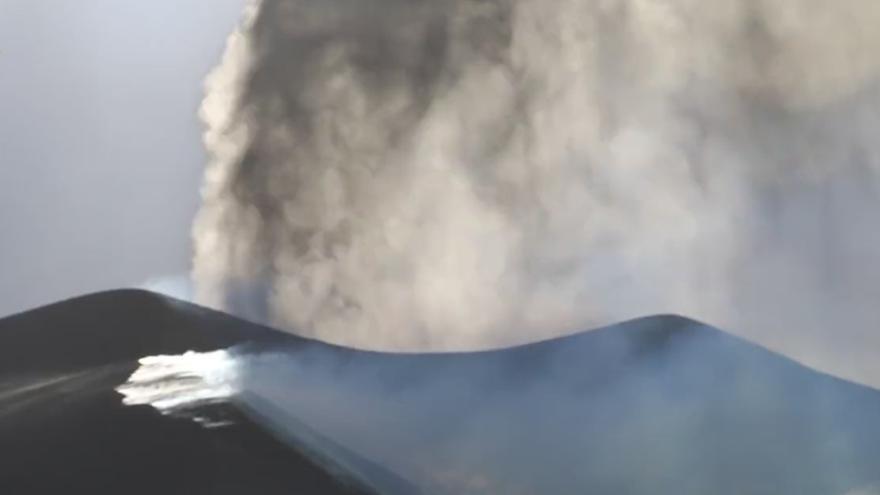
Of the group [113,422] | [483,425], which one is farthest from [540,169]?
[113,422]

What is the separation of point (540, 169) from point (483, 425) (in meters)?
0.43

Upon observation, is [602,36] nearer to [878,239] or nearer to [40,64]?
[878,239]

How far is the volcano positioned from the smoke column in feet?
0.18

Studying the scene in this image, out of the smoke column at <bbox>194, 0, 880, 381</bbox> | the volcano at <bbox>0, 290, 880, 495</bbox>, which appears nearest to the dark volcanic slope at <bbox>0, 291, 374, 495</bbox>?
the volcano at <bbox>0, 290, 880, 495</bbox>

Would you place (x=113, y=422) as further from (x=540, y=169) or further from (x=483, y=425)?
(x=540, y=169)

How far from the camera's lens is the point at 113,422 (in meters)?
1.74

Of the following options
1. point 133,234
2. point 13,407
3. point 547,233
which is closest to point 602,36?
point 547,233

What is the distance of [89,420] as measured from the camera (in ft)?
5.73

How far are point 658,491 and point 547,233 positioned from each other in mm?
456

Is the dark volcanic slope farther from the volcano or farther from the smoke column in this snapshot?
the smoke column

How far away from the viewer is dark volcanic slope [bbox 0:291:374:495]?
1613 millimetres

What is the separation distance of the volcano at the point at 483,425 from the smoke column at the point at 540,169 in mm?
54

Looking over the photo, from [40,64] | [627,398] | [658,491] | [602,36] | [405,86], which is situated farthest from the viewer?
[40,64]

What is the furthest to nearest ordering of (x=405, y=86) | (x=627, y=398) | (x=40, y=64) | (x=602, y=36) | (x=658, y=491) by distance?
(x=40, y=64), (x=405, y=86), (x=602, y=36), (x=627, y=398), (x=658, y=491)
